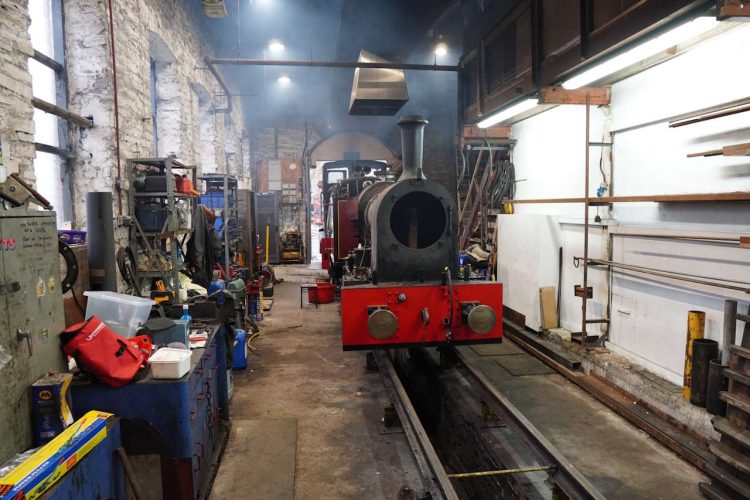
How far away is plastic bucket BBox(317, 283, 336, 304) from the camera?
8.43m

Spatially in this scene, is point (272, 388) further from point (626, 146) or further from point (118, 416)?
point (626, 146)

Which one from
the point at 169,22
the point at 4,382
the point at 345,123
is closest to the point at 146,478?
the point at 4,382

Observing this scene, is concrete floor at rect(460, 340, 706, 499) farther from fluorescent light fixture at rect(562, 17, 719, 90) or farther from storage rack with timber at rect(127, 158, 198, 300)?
storage rack with timber at rect(127, 158, 198, 300)

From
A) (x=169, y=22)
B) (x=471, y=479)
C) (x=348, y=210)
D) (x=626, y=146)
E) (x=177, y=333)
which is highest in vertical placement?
(x=169, y=22)

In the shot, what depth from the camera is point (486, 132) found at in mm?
7305

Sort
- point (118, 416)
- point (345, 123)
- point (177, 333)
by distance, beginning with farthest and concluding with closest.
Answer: point (345, 123) → point (177, 333) → point (118, 416)

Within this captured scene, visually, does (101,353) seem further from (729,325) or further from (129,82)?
(129,82)

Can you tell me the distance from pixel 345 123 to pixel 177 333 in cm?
1176

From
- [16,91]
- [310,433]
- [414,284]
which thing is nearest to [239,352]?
[310,433]

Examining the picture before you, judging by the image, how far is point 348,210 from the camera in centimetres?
732

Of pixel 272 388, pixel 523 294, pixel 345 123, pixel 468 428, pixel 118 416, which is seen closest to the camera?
pixel 118 416

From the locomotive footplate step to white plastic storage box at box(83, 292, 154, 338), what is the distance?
3833 millimetres

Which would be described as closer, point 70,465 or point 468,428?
point 70,465

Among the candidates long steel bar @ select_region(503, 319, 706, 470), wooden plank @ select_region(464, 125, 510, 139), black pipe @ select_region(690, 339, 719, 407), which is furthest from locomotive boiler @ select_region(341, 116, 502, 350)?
wooden plank @ select_region(464, 125, 510, 139)
